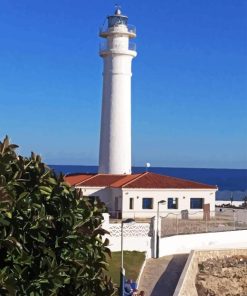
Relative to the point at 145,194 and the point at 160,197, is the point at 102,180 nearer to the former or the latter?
the point at 145,194

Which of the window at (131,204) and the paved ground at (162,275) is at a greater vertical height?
the window at (131,204)

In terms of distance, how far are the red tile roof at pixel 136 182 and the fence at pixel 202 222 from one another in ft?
5.89

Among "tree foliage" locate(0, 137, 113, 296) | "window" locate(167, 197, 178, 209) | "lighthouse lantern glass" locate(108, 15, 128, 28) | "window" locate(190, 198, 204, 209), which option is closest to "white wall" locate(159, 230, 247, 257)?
"window" locate(190, 198, 204, 209)

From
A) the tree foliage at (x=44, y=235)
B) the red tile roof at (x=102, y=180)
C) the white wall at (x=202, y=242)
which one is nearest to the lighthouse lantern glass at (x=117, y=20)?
the red tile roof at (x=102, y=180)

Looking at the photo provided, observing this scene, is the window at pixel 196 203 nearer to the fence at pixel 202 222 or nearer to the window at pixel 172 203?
the window at pixel 172 203

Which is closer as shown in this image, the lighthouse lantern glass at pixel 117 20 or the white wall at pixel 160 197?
the white wall at pixel 160 197

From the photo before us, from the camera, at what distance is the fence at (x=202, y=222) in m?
25.3

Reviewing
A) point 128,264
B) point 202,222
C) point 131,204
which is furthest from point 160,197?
point 128,264

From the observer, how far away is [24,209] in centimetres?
732

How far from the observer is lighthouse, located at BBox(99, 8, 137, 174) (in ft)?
108

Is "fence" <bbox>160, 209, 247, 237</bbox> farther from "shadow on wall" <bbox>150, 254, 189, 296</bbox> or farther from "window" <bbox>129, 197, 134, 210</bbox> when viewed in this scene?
"window" <bbox>129, 197, 134, 210</bbox>

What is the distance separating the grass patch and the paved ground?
26cm

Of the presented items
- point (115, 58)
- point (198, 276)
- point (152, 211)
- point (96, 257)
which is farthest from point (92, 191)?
point (96, 257)

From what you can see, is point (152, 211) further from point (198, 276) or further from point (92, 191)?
point (198, 276)
